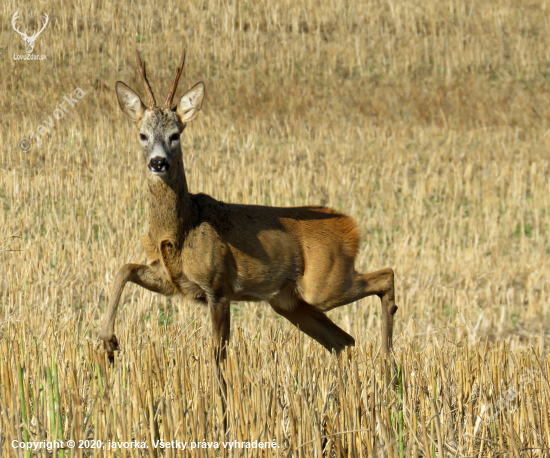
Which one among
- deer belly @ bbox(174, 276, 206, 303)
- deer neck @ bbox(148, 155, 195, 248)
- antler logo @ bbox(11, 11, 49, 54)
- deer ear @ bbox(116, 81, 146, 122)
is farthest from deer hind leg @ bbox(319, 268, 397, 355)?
antler logo @ bbox(11, 11, 49, 54)

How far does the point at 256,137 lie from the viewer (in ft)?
48.4

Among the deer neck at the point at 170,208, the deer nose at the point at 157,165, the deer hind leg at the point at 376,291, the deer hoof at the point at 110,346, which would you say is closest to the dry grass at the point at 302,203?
the deer hoof at the point at 110,346

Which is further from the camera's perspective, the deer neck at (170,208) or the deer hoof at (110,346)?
the deer neck at (170,208)

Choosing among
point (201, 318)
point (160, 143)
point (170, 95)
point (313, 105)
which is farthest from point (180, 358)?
point (313, 105)

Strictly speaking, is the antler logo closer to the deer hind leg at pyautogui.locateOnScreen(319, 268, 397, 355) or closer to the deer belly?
the deer hind leg at pyautogui.locateOnScreen(319, 268, 397, 355)

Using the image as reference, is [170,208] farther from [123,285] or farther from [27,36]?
[27,36]

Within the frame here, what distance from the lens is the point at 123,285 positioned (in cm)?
514

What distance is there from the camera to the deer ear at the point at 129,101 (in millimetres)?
5691

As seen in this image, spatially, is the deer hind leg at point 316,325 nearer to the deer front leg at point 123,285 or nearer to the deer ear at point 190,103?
the deer front leg at point 123,285

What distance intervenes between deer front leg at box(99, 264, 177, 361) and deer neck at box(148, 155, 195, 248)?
10.1 inches

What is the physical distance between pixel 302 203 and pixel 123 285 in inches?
257

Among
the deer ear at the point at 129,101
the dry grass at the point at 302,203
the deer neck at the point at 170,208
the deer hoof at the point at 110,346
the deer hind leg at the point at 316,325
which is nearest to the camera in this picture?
the dry grass at the point at 302,203

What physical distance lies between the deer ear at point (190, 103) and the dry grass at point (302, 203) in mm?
1534

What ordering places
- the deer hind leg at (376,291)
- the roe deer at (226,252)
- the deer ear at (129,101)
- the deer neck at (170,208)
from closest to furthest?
the roe deer at (226,252), the deer neck at (170,208), the deer ear at (129,101), the deer hind leg at (376,291)
